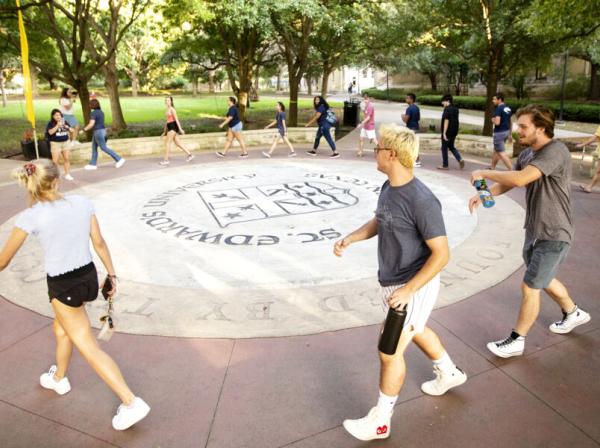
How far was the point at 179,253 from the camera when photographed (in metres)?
6.01

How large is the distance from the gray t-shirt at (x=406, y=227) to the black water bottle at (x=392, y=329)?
0.23m

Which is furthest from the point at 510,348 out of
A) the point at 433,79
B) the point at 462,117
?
the point at 433,79

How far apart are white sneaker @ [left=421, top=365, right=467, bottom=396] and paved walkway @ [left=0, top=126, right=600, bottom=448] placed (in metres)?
0.07

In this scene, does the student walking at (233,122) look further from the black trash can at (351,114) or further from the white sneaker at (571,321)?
the white sneaker at (571,321)

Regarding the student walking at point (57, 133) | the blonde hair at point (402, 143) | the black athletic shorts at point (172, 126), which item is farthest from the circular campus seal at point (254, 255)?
the black athletic shorts at point (172, 126)

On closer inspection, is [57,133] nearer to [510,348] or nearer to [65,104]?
[65,104]

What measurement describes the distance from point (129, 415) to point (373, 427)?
1.55 metres

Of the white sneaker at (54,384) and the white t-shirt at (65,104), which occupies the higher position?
the white t-shirt at (65,104)

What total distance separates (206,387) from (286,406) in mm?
626

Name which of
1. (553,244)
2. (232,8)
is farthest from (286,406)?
(232,8)

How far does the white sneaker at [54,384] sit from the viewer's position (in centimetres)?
337

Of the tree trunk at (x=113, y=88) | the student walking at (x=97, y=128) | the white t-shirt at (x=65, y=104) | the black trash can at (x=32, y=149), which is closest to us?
the student walking at (x=97, y=128)

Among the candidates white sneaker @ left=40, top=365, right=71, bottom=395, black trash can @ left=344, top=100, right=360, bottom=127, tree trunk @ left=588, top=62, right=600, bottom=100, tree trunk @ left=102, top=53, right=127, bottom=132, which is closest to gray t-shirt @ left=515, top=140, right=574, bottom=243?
white sneaker @ left=40, top=365, right=71, bottom=395

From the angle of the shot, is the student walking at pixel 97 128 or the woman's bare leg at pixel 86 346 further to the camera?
the student walking at pixel 97 128
